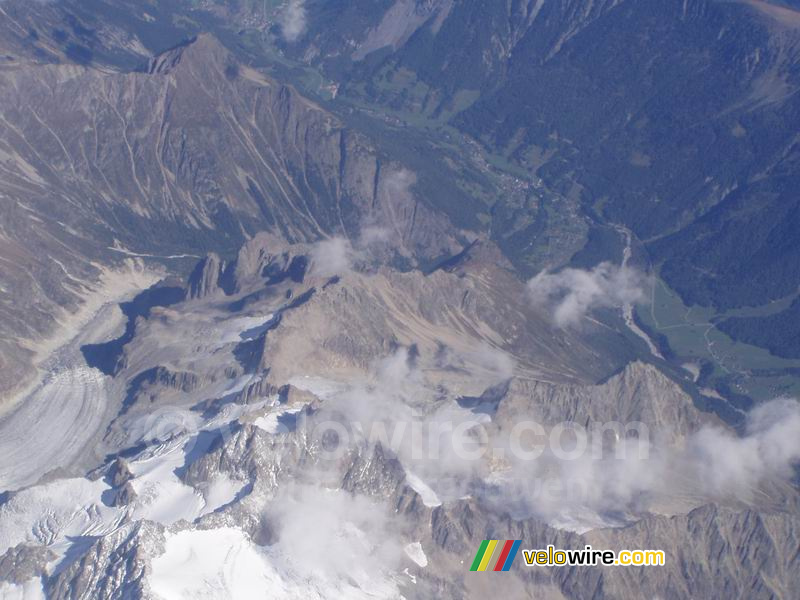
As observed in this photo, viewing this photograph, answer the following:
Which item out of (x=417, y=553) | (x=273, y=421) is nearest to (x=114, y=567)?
(x=417, y=553)

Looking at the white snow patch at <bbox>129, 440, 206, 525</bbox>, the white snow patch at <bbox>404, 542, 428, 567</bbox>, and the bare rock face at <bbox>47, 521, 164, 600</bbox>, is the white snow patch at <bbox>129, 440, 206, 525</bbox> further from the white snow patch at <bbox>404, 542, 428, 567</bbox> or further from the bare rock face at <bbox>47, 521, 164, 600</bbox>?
the white snow patch at <bbox>404, 542, 428, 567</bbox>

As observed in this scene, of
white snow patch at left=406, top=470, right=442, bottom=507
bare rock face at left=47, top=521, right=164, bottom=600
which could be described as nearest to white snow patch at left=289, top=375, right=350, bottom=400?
white snow patch at left=406, top=470, right=442, bottom=507

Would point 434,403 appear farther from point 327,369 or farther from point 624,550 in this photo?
point 624,550

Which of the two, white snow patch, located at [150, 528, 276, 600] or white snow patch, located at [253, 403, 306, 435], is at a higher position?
white snow patch, located at [253, 403, 306, 435]

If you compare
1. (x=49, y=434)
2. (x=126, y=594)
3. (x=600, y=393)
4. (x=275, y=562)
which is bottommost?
(x=126, y=594)

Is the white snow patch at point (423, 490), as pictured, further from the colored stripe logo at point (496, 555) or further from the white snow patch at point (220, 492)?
the white snow patch at point (220, 492)

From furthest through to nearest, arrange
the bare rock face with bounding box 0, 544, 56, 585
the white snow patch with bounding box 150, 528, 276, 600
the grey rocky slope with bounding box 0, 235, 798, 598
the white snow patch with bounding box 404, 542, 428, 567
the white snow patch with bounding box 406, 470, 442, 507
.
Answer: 1. the white snow patch with bounding box 406, 470, 442, 507
2. the white snow patch with bounding box 404, 542, 428, 567
3. the grey rocky slope with bounding box 0, 235, 798, 598
4. the bare rock face with bounding box 0, 544, 56, 585
5. the white snow patch with bounding box 150, 528, 276, 600

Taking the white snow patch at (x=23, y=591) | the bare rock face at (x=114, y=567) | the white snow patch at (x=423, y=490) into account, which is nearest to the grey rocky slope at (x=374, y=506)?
the bare rock face at (x=114, y=567)

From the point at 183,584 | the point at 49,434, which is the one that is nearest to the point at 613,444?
the point at 183,584

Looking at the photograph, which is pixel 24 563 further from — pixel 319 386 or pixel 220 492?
pixel 319 386
